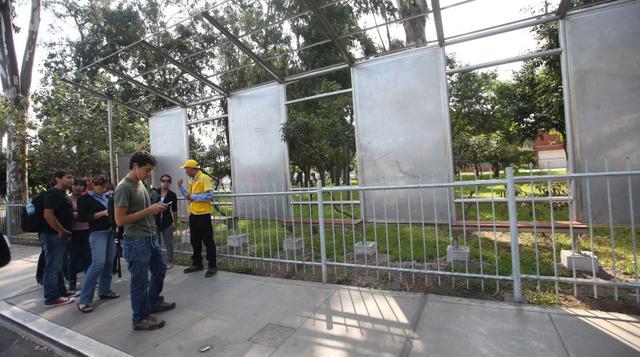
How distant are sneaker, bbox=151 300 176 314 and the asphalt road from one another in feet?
3.22

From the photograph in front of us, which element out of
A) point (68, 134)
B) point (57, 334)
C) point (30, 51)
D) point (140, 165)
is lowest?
point (57, 334)

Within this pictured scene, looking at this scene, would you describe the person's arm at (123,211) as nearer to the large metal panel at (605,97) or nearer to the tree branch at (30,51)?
the large metal panel at (605,97)

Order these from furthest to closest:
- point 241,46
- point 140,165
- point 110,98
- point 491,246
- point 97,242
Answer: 1. point 110,98
2. point 241,46
3. point 491,246
4. point 97,242
5. point 140,165

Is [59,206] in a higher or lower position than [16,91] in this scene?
lower

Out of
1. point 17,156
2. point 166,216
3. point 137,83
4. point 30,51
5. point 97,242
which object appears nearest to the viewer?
point 97,242

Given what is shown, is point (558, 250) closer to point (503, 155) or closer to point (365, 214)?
point (365, 214)

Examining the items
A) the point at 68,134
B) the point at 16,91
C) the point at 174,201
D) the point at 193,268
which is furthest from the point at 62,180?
the point at 16,91

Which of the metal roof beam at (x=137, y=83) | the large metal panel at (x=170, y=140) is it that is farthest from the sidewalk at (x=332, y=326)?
the large metal panel at (x=170, y=140)

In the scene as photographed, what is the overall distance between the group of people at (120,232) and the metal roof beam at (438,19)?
4.69 metres

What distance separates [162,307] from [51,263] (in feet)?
6.07

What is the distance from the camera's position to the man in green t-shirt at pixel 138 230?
347 cm

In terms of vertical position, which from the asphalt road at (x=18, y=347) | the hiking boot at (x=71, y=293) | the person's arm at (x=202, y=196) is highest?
the person's arm at (x=202, y=196)

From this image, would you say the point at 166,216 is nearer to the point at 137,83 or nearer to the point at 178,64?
the point at 178,64

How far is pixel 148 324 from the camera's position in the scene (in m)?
3.62
